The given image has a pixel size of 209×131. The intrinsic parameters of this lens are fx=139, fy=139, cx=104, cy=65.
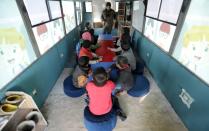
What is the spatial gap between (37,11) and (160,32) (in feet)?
7.59

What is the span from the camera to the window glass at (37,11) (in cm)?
208

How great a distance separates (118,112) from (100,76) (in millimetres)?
832

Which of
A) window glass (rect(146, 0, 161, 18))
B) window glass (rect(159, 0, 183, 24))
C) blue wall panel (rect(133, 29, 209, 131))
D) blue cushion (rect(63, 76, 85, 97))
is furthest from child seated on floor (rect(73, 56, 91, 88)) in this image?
window glass (rect(146, 0, 161, 18))

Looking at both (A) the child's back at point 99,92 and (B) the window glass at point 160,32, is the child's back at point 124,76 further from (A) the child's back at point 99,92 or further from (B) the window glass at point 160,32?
(B) the window glass at point 160,32

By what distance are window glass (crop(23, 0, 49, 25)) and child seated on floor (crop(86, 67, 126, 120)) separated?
4.58 feet

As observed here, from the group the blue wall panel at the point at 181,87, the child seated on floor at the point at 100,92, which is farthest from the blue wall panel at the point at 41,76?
the blue wall panel at the point at 181,87

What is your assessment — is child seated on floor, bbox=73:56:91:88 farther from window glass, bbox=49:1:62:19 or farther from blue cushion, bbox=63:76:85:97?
window glass, bbox=49:1:62:19

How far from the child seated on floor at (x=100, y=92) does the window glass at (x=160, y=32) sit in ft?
4.69

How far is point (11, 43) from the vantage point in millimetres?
1604

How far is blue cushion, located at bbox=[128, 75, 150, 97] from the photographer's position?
250 cm

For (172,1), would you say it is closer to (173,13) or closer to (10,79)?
(173,13)

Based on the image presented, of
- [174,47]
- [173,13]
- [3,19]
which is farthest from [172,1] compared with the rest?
Result: [3,19]

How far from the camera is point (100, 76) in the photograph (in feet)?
4.92

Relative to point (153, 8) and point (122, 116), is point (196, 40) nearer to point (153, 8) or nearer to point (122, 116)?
point (122, 116)
